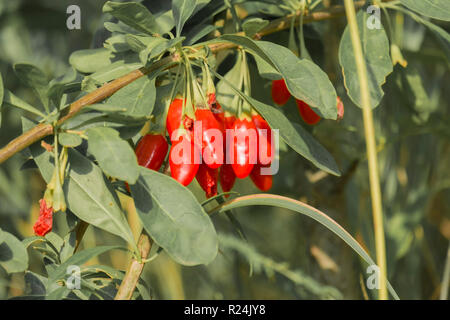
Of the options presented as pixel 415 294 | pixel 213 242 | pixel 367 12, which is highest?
pixel 367 12

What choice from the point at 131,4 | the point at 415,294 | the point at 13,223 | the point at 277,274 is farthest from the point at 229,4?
the point at 13,223

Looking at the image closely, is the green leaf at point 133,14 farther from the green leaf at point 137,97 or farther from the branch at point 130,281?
the branch at point 130,281

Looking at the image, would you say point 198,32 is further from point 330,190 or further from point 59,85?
point 330,190

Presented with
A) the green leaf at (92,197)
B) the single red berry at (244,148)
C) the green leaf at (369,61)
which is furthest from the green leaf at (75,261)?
the green leaf at (369,61)

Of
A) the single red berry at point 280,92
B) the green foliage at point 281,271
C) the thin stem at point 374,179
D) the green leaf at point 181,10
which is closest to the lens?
the thin stem at point 374,179

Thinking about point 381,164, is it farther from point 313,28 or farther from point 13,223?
point 13,223

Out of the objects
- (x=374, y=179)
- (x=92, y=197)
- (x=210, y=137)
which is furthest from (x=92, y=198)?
(x=374, y=179)
